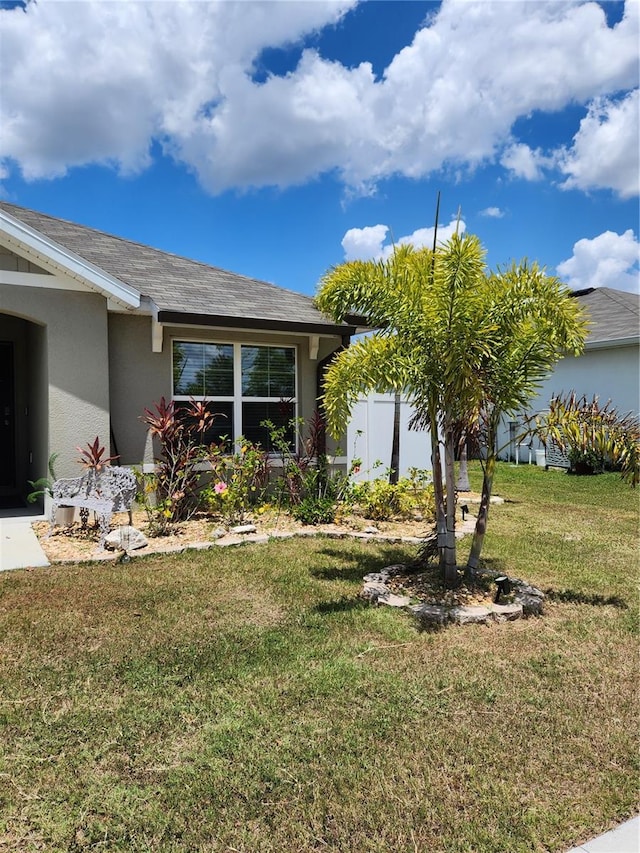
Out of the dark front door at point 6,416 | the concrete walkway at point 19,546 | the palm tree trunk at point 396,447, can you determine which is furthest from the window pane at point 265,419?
the dark front door at point 6,416

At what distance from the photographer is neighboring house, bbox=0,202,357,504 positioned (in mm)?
8172

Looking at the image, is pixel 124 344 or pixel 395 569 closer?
pixel 395 569

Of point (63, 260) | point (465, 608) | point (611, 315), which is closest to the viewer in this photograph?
point (465, 608)

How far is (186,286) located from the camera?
32.9ft

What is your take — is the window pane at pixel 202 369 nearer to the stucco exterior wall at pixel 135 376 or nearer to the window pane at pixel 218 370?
the window pane at pixel 218 370

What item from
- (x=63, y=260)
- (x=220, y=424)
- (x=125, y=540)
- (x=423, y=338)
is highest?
(x=63, y=260)

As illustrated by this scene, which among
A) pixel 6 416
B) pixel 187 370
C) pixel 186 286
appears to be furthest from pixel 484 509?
pixel 6 416

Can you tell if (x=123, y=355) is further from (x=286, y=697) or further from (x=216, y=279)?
(x=286, y=697)

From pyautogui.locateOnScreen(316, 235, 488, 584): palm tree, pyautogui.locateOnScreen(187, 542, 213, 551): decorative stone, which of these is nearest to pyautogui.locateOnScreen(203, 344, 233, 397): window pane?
pyautogui.locateOnScreen(187, 542, 213, 551): decorative stone

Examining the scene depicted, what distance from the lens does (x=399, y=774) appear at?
2.83 m

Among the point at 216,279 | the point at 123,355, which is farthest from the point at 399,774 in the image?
the point at 216,279

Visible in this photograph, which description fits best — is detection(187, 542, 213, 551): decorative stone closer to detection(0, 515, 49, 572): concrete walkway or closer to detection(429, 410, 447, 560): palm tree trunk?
detection(0, 515, 49, 572): concrete walkway

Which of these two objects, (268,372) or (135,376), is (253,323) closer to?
(268,372)

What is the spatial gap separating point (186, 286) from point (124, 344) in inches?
70.3
